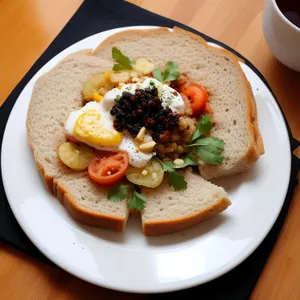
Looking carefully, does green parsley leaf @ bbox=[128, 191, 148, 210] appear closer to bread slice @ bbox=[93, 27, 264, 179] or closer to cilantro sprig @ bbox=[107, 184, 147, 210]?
cilantro sprig @ bbox=[107, 184, 147, 210]

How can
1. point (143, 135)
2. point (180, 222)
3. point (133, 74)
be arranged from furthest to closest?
1. point (133, 74)
2. point (143, 135)
3. point (180, 222)

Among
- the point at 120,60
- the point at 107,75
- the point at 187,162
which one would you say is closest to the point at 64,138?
the point at 107,75

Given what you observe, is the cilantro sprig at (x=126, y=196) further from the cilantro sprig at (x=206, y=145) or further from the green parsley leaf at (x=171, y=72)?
the green parsley leaf at (x=171, y=72)

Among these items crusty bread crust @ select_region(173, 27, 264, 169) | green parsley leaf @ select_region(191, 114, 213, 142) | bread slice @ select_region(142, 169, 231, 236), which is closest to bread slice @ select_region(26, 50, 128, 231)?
bread slice @ select_region(142, 169, 231, 236)

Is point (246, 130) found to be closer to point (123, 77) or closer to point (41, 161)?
point (123, 77)

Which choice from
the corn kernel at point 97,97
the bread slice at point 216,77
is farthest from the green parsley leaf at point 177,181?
the corn kernel at point 97,97

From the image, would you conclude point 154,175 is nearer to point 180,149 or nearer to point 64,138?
point 180,149
